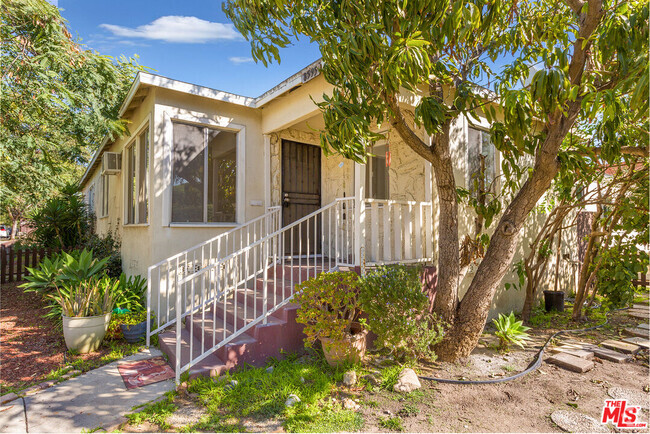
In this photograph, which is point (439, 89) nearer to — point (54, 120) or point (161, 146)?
point (161, 146)

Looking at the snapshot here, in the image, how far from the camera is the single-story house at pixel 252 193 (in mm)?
4480

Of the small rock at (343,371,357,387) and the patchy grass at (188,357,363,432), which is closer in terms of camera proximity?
the patchy grass at (188,357,363,432)

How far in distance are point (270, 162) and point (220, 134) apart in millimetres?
885

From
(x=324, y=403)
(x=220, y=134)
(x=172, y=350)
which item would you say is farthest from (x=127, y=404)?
(x=220, y=134)

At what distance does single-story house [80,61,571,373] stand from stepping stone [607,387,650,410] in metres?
2.29

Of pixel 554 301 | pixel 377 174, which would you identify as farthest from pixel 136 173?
pixel 554 301

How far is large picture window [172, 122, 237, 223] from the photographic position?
503cm

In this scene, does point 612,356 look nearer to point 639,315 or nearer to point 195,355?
point 639,315

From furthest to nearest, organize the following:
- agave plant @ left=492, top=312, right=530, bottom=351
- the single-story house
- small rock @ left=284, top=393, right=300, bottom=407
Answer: the single-story house < agave plant @ left=492, top=312, right=530, bottom=351 < small rock @ left=284, top=393, right=300, bottom=407

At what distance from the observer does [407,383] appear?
3174 mm

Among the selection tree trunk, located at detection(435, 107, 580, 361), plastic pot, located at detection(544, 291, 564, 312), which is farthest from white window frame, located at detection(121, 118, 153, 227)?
plastic pot, located at detection(544, 291, 564, 312)

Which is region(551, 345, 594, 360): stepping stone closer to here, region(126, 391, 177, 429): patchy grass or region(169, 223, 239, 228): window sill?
region(126, 391, 177, 429): patchy grass

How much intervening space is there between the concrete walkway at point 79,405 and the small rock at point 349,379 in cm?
159

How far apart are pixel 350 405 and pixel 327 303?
37.0 inches
